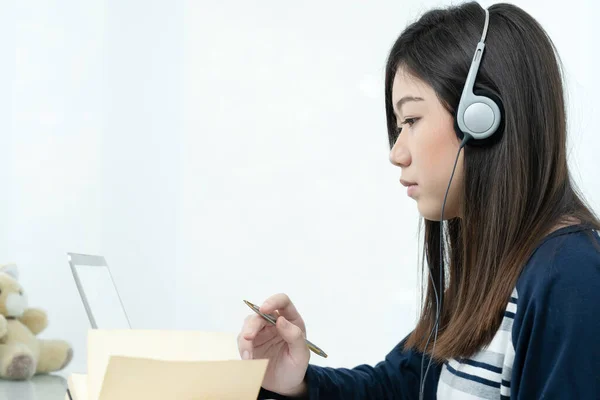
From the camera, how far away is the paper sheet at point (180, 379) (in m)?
0.46

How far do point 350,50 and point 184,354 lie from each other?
3.55 ft

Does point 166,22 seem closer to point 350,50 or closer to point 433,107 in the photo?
point 350,50

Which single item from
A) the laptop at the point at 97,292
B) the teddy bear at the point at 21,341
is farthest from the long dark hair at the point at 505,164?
the teddy bear at the point at 21,341

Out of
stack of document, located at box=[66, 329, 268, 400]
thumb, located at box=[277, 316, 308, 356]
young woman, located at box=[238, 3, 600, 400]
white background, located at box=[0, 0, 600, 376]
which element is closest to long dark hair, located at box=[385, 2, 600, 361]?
young woman, located at box=[238, 3, 600, 400]

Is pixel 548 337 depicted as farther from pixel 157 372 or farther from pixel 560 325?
pixel 157 372

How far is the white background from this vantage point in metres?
1.52

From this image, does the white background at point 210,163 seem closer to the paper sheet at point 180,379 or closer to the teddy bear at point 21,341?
the teddy bear at point 21,341

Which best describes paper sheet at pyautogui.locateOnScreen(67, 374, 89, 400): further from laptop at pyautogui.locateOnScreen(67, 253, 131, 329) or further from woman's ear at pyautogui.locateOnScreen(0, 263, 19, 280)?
woman's ear at pyautogui.locateOnScreen(0, 263, 19, 280)

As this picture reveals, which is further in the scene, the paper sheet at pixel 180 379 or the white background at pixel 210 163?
the white background at pixel 210 163

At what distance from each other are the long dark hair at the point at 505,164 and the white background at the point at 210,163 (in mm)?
797

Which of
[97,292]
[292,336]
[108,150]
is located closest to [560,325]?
[292,336]

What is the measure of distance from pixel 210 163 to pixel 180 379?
3.96ft

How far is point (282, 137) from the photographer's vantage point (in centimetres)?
161

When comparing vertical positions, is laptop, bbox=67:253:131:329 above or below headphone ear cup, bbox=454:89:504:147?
below
